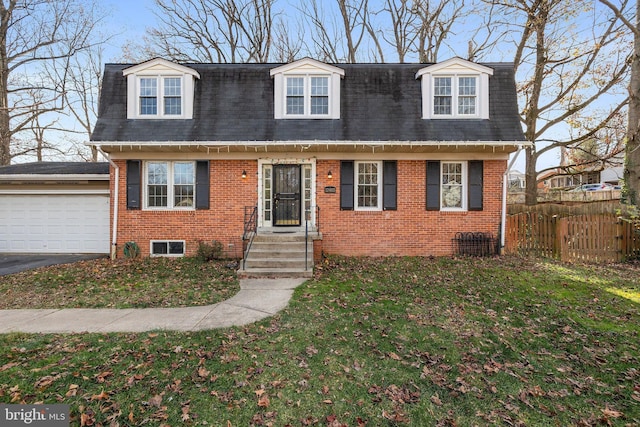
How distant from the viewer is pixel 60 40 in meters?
18.1

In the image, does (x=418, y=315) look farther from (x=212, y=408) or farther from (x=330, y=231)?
(x=330, y=231)

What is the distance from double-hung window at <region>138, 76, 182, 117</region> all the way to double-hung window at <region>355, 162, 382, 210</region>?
6.04 m

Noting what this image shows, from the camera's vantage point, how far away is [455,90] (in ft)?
32.4

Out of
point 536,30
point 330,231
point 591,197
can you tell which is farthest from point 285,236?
point 591,197

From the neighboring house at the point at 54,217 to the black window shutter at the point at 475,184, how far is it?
1192 cm

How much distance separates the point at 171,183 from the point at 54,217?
4716 millimetres

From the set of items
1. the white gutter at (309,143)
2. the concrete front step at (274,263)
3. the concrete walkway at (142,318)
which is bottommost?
the concrete walkway at (142,318)

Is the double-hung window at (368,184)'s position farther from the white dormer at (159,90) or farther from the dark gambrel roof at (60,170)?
the dark gambrel roof at (60,170)

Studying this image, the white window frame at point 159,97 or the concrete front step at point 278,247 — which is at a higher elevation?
the white window frame at point 159,97

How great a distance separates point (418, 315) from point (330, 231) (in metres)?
4.96

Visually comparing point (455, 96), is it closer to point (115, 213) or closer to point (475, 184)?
point (475, 184)

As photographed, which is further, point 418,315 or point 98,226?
point 98,226

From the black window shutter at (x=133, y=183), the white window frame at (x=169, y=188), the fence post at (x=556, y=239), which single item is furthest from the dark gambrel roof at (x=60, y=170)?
the fence post at (x=556, y=239)

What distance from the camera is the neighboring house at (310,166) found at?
960 cm
